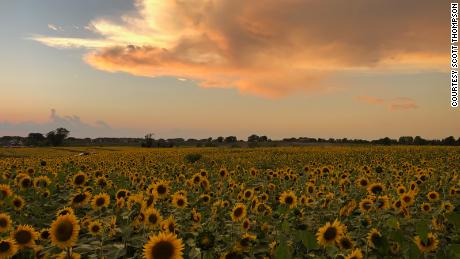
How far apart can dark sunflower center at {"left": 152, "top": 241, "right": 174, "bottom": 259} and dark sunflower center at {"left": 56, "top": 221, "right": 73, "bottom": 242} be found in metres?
0.99

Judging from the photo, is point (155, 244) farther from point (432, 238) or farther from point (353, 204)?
point (353, 204)

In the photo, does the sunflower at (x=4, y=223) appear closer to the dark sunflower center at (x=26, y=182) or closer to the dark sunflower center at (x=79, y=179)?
the dark sunflower center at (x=79, y=179)

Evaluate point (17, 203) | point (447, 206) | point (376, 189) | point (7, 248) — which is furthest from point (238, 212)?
point (17, 203)

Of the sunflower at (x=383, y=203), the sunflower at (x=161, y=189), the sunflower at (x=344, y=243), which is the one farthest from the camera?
the sunflower at (x=161, y=189)

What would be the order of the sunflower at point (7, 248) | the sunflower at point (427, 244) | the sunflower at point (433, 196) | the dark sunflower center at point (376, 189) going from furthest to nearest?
the sunflower at point (433, 196)
the dark sunflower center at point (376, 189)
the sunflower at point (427, 244)
the sunflower at point (7, 248)

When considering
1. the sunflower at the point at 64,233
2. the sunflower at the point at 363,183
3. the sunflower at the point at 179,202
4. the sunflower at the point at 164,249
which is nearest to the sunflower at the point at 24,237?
the sunflower at the point at 64,233

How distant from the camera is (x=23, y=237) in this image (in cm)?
444

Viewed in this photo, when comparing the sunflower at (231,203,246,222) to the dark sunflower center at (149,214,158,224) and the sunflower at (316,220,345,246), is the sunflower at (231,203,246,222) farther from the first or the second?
the sunflower at (316,220,345,246)

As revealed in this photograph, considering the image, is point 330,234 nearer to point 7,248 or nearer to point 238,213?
point 238,213

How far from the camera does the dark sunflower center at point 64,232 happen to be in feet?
12.9

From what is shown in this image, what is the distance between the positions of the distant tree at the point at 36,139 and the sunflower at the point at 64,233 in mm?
127819

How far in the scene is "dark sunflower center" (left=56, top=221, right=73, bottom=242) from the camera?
3928mm

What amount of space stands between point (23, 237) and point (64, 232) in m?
0.83

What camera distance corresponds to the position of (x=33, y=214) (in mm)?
8047
